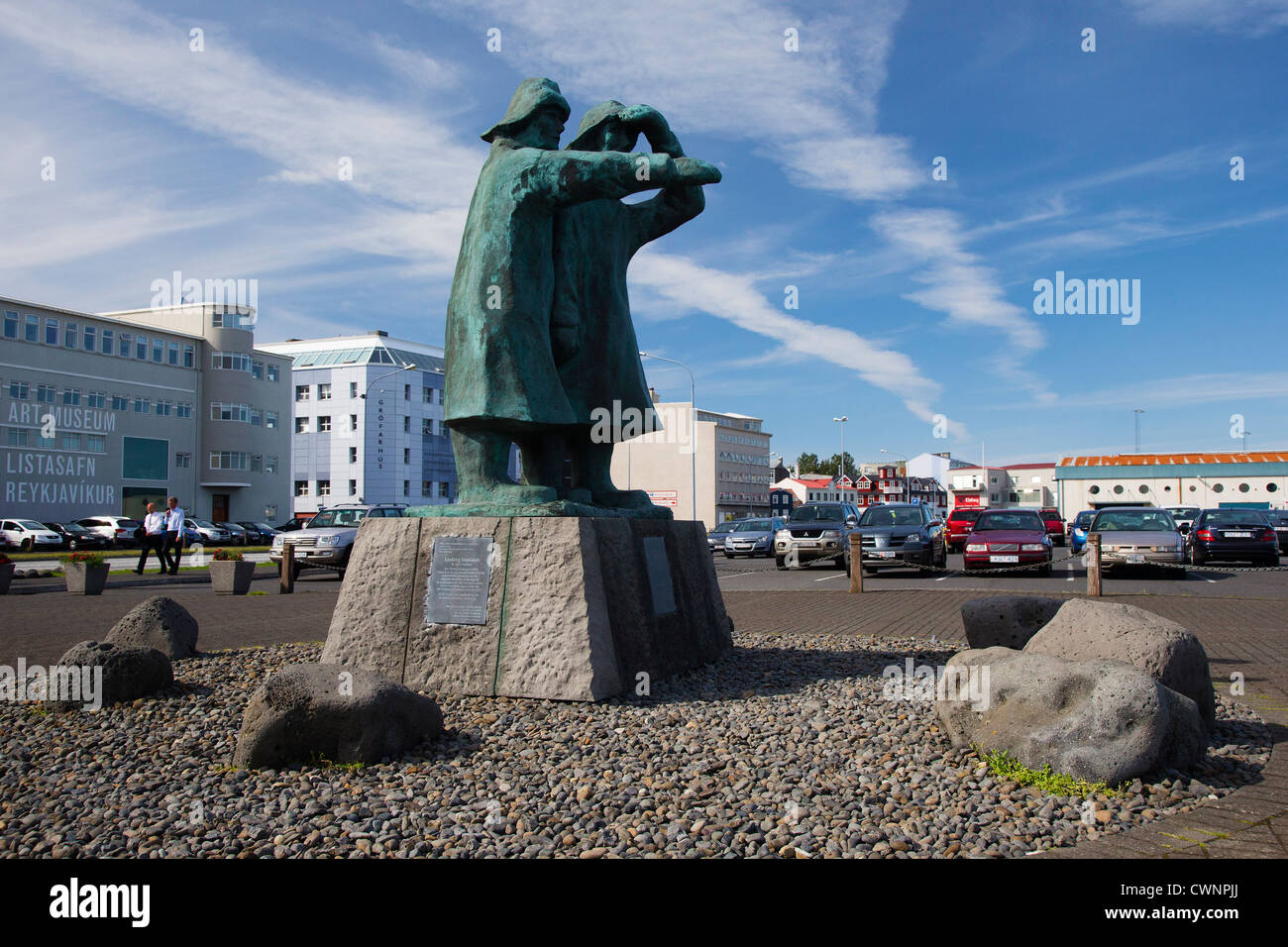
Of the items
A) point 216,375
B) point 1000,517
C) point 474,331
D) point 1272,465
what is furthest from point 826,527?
point 1272,465

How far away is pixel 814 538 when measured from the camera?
2342cm

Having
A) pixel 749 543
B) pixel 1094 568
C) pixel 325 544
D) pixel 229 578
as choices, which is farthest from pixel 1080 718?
pixel 749 543

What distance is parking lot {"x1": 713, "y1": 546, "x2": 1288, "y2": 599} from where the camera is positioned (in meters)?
15.3

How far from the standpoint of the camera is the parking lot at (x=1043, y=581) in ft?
50.2

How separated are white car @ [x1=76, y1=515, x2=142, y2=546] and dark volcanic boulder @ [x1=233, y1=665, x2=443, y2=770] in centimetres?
4322

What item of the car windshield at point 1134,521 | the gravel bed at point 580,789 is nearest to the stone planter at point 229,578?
the gravel bed at point 580,789

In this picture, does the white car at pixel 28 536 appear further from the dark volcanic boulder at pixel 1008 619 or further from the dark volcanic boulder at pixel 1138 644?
the dark volcanic boulder at pixel 1138 644

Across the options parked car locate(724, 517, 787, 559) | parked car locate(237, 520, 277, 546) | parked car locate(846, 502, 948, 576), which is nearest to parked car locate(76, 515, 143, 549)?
parked car locate(237, 520, 277, 546)

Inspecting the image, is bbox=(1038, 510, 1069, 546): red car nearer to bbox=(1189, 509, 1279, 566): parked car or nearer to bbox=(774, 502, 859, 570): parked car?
bbox=(1189, 509, 1279, 566): parked car

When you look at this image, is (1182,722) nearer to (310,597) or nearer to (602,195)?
(602,195)

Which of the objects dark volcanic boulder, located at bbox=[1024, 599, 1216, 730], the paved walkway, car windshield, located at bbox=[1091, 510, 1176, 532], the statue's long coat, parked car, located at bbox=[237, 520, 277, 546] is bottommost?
parked car, located at bbox=[237, 520, 277, 546]

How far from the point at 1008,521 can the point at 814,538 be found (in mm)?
4631

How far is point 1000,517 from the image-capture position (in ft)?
68.0

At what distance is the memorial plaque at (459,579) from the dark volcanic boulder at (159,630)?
276cm
